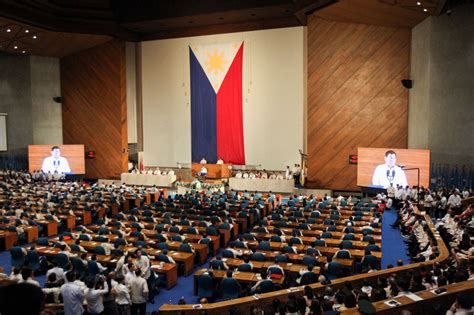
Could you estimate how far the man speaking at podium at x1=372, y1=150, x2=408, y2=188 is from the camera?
65.4 ft

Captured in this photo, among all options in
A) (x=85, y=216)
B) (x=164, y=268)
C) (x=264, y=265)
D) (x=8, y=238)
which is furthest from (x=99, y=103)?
(x=264, y=265)

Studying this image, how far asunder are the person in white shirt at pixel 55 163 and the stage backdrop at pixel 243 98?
5.35 metres

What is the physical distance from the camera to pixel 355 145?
2259 cm

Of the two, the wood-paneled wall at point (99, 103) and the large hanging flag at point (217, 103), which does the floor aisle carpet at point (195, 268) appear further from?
the wood-paneled wall at point (99, 103)

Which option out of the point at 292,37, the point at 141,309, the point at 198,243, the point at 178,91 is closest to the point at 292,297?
the point at 141,309

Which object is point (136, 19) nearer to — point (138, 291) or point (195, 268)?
point (195, 268)

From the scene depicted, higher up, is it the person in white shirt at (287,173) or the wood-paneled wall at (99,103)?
the wood-paneled wall at (99,103)

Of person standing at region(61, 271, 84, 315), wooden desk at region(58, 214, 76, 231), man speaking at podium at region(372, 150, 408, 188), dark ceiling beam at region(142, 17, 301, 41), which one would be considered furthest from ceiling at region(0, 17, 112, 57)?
person standing at region(61, 271, 84, 315)

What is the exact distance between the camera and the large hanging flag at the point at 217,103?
27.0 metres

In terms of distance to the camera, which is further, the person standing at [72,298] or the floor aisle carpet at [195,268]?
the floor aisle carpet at [195,268]

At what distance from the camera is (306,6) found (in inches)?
827

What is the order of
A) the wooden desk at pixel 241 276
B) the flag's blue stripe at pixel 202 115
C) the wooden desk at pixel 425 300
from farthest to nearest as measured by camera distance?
1. the flag's blue stripe at pixel 202 115
2. the wooden desk at pixel 241 276
3. the wooden desk at pixel 425 300

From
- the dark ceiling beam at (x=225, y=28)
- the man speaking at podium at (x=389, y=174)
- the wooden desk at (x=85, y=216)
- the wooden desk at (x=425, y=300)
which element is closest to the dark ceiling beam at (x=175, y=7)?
the dark ceiling beam at (x=225, y=28)

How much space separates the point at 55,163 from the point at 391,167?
2048 centimetres
